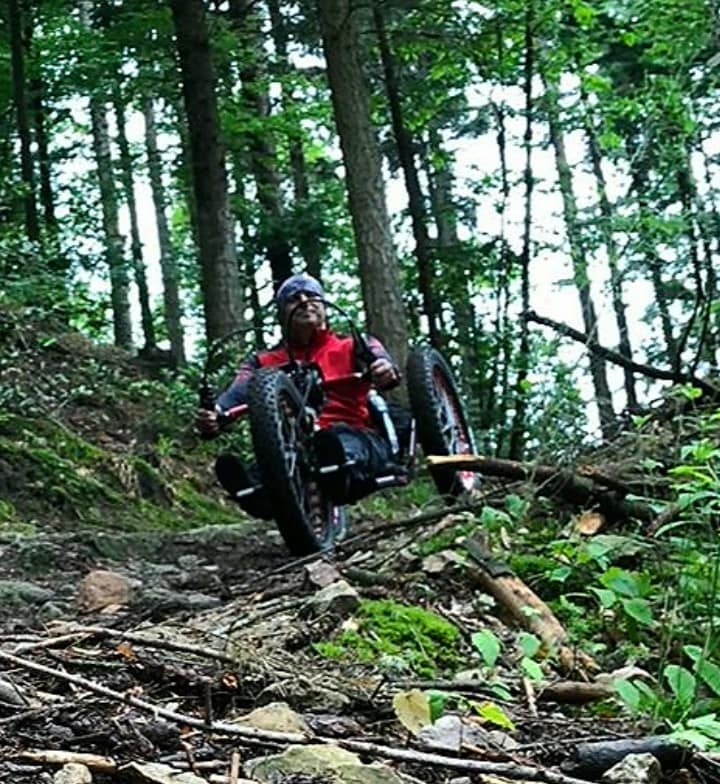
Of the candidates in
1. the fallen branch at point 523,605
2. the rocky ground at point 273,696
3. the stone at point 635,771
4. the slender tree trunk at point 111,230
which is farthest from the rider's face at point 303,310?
the slender tree trunk at point 111,230

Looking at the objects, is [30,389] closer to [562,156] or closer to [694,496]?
[694,496]

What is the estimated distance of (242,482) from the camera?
5922 mm

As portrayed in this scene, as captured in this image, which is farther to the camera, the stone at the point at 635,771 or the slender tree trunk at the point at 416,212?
the slender tree trunk at the point at 416,212

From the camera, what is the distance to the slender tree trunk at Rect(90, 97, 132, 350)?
1452 centimetres

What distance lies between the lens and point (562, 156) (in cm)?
2247

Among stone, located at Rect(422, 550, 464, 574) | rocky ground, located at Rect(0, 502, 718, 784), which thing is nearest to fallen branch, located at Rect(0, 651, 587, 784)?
rocky ground, located at Rect(0, 502, 718, 784)

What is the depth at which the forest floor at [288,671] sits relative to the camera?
7.09 feet

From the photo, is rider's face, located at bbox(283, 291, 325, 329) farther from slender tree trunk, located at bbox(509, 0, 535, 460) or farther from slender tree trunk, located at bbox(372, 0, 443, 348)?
slender tree trunk, located at bbox(372, 0, 443, 348)

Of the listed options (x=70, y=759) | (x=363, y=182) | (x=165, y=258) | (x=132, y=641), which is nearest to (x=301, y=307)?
(x=132, y=641)

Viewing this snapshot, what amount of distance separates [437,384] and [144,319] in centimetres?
1209

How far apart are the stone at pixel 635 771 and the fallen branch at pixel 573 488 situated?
224 centimetres

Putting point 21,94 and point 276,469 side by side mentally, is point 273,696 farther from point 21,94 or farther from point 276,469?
point 21,94

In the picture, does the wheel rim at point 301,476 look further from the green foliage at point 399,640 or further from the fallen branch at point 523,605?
the green foliage at point 399,640

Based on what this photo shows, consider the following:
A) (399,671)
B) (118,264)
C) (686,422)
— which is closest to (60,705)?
(399,671)
